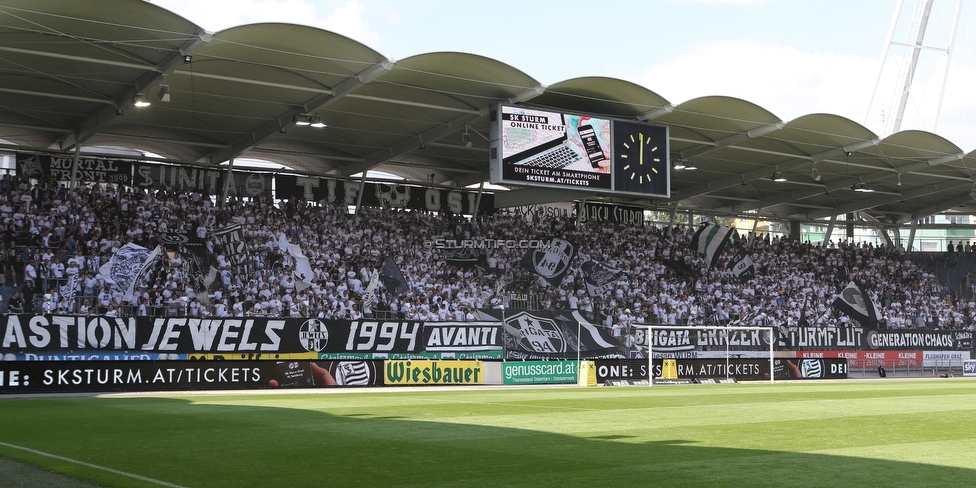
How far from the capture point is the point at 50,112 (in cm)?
3381

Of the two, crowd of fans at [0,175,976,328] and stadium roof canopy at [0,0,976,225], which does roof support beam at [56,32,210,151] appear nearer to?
stadium roof canopy at [0,0,976,225]

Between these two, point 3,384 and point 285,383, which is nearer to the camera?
point 3,384

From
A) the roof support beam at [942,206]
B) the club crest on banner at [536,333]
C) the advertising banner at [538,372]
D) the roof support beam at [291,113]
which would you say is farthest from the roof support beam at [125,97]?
the roof support beam at [942,206]

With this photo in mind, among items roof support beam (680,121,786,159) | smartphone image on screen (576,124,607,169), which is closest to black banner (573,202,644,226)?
roof support beam (680,121,786,159)

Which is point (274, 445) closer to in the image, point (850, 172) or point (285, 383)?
point (285, 383)

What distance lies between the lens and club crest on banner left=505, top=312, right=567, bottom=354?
3609 centimetres

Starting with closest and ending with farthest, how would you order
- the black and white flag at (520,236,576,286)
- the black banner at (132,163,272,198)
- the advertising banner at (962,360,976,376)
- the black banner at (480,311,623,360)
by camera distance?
the black banner at (480,311,623,360), the black banner at (132,163,272,198), the black and white flag at (520,236,576,286), the advertising banner at (962,360,976,376)

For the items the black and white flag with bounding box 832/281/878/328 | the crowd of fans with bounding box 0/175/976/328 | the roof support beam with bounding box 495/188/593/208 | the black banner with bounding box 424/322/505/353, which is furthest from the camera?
the black and white flag with bounding box 832/281/878/328

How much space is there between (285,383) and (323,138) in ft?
43.6

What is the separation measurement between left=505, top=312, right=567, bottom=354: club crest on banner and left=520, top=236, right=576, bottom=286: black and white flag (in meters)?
5.43

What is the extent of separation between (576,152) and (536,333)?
715cm

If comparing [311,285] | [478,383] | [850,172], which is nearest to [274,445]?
[478,383]

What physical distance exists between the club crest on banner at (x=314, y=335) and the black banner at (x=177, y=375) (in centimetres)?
190

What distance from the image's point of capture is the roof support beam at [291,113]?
3009 centimetres
